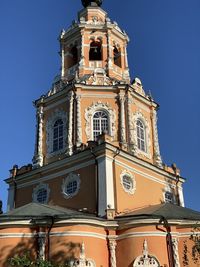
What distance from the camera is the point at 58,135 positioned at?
2442cm

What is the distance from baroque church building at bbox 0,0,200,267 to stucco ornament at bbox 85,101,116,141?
2.1 inches

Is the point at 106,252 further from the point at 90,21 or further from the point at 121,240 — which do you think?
the point at 90,21

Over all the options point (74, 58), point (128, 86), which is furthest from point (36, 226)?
point (74, 58)

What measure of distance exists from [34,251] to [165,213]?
6.05 meters

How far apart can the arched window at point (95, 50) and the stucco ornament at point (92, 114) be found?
13.3 feet

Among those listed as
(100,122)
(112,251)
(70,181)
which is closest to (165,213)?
(112,251)

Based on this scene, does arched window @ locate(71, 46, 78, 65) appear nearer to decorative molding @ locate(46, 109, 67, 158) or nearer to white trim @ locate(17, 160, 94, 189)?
decorative molding @ locate(46, 109, 67, 158)

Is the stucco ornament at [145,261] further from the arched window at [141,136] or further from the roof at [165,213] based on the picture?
the arched window at [141,136]

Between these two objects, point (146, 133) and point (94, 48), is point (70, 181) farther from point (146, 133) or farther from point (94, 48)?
point (94, 48)

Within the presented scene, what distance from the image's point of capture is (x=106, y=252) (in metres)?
19.2

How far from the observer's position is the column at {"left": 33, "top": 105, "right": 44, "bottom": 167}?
2417 cm

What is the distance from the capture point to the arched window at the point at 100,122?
2360 centimetres

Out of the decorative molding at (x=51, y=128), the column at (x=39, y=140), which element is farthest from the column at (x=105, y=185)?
the column at (x=39, y=140)

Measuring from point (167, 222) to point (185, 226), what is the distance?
3.00 ft
